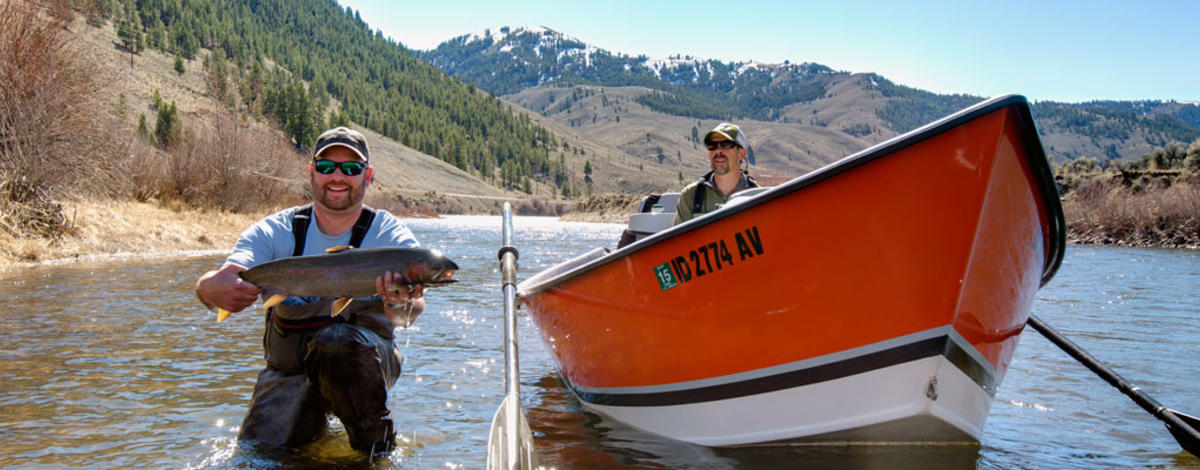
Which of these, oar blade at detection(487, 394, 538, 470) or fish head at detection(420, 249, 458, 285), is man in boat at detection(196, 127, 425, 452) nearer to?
fish head at detection(420, 249, 458, 285)

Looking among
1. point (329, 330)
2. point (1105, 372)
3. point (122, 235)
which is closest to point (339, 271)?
point (329, 330)

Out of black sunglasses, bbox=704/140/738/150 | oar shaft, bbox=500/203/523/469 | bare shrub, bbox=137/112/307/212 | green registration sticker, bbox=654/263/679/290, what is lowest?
oar shaft, bbox=500/203/523/469

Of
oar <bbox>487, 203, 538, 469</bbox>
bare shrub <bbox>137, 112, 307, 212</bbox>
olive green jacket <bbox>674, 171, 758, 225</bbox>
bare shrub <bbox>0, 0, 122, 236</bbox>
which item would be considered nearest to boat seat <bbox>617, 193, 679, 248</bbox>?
olive green jacket <bbox>674, 171, 758, 225</bbox>

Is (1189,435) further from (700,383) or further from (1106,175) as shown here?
(1106,175)

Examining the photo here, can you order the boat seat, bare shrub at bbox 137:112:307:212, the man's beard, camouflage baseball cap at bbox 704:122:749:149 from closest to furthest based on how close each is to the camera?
the man's beard < camouflage baseball cap at bbox 704:122:749:149 < the boat seat < bare shrub at bbox 137:112:307:212

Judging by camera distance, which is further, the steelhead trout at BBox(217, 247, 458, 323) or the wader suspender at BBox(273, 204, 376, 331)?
the wader suspender at BBox(273, 204, 376, 331)

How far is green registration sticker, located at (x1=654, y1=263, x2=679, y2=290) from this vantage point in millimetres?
4367

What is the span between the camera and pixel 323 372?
395cm

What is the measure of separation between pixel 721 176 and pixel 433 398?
302 cm

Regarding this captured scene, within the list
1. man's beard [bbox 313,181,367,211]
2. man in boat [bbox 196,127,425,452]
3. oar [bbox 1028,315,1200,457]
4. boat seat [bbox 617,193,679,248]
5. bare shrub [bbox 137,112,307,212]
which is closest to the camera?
man in boat [bbox 196,127,425,452]

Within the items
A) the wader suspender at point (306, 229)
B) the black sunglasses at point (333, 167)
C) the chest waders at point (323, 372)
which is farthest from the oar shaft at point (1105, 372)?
the black sunglasses at point (333, 167)

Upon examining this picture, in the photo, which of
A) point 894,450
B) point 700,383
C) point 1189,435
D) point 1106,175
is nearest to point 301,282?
point 700,383

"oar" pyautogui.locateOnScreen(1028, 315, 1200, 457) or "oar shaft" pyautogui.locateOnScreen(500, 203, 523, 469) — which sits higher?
"oar shaft" pyautogui.locateOnScreen(500, 203, 523, 469)

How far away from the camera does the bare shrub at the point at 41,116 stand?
14109mm
